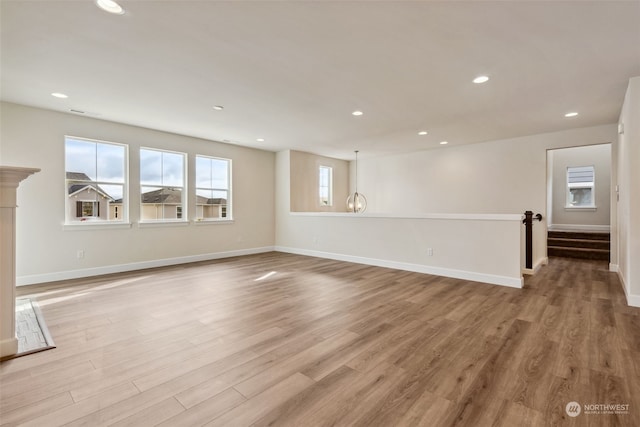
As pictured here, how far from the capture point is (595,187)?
26.5ft

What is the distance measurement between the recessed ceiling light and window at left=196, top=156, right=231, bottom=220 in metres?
4.24

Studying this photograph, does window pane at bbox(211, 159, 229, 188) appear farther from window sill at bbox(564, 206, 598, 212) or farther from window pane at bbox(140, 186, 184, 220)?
window sill at bbox(564, 206, 598, 212)

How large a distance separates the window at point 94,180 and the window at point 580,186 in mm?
11214

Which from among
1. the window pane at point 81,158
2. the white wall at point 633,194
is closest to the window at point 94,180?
the window pane at point 81,158

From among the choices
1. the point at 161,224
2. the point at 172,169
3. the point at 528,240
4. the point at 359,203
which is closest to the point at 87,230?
the point at 161,224

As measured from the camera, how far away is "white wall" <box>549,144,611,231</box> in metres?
7.95

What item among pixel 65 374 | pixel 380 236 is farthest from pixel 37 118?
pixel 380 236

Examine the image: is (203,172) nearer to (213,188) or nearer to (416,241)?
(213,188)

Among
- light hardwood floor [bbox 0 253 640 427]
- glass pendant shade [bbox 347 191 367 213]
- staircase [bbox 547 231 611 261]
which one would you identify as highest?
glass pendant shade [bbox 347 191 367 213]

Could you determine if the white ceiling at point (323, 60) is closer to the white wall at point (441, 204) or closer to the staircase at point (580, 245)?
the white wall at point (441, 204)

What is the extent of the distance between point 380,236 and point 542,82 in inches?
130

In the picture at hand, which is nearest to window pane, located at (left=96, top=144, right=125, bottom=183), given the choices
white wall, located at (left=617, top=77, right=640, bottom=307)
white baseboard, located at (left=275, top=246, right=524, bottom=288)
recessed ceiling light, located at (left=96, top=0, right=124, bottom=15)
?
recessed ceiling light, located at (left=96, top=0, right=124, bottom=15)

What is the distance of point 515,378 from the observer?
1944mm

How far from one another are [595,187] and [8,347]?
38.4 feet
